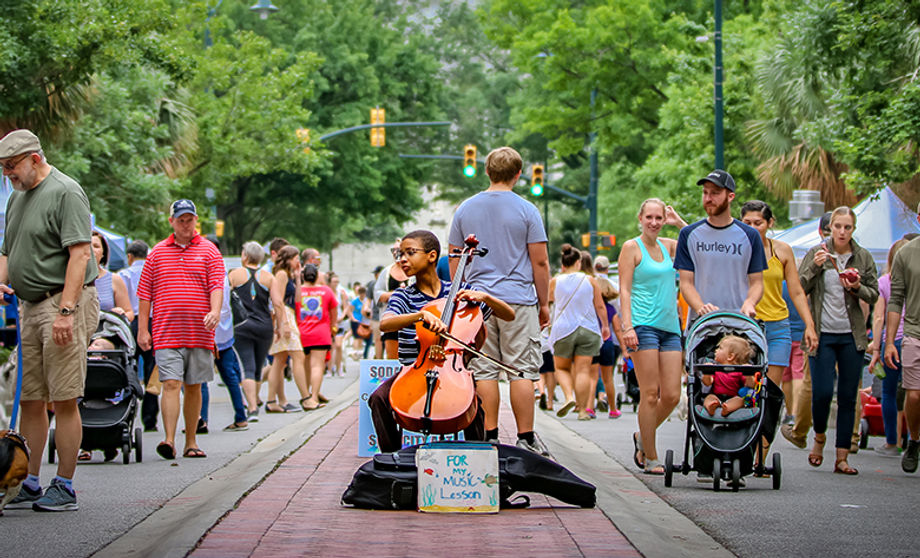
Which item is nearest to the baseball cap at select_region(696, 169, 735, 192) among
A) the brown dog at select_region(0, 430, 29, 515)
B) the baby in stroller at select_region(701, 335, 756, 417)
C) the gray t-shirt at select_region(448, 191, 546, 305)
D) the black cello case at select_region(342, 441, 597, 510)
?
the baby in stroller at select_region(701, 335, 756, 417)

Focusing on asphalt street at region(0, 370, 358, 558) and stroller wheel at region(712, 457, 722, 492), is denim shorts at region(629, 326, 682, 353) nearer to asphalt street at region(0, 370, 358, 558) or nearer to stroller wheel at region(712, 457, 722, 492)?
stroller wheel at region(712, 457, 722, 492)

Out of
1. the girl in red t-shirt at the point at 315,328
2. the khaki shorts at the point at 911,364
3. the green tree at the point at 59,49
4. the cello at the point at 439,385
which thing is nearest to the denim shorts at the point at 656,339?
the khaki shorts at the point at 911,364

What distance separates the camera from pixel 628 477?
9398mm

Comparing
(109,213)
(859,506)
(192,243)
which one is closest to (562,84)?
(109,213)

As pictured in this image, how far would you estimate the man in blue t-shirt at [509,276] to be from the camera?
879 centimetres

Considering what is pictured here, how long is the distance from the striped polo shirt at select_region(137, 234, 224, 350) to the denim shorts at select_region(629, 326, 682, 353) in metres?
3.41

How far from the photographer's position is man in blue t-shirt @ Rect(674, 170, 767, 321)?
926cm

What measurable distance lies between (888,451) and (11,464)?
7625mm

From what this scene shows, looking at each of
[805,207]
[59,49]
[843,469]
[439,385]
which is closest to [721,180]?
[843,469]

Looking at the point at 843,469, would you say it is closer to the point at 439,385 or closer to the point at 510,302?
the point at 510,302

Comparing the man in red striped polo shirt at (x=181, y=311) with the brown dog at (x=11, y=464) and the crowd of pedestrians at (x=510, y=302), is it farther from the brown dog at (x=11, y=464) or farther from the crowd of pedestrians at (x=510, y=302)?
the brown dog at (x=11, y=464)

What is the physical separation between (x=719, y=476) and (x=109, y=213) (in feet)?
61.4

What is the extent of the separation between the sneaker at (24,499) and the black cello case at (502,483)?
1.87 meters

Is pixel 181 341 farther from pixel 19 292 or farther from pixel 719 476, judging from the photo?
pixel 719 476
